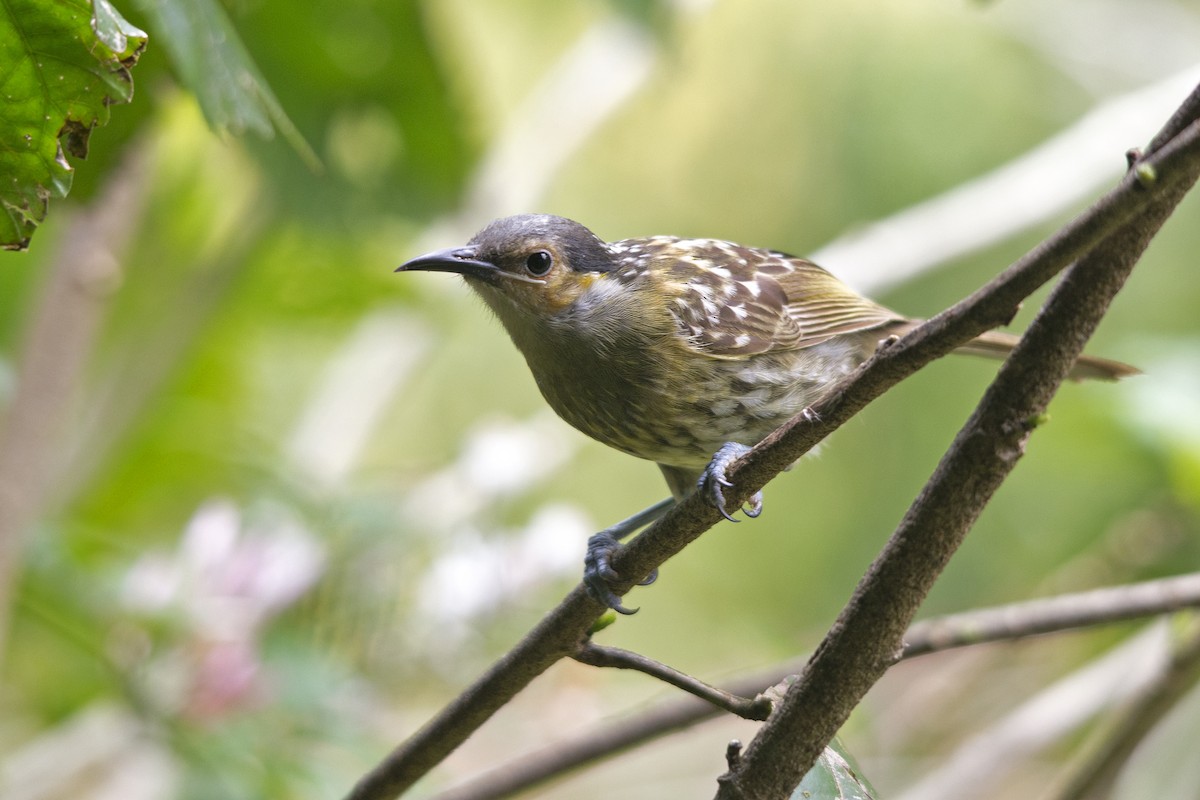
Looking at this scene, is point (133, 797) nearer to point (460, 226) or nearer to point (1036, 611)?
point (460, 226)

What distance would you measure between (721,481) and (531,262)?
1339 mm

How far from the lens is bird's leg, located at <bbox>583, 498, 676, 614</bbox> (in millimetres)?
1745

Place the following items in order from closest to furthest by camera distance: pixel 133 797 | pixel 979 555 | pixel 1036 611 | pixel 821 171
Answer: pixel 1036 611
pixel 133 797
pixel 979 555
pixel 821 171

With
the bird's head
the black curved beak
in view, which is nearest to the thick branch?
the black curved beak

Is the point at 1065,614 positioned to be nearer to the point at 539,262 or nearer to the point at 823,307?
the point at 823,307

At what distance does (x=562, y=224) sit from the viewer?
119 inches

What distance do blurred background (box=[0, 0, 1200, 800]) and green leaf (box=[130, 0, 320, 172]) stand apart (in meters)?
0.01

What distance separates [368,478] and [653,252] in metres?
1.53

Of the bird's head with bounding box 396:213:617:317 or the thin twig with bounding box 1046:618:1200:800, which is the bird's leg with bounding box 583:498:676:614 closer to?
the bird's head with bounding box 396:213:617:317

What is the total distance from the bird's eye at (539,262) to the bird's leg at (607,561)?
0.62m

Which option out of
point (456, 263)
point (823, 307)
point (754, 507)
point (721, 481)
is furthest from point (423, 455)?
point (721, 481)

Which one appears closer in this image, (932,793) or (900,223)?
(932,793)

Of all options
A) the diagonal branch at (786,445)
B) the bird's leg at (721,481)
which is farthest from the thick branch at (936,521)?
the bird's leg at (721,481)

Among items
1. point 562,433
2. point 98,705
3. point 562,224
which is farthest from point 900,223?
point 98,705
